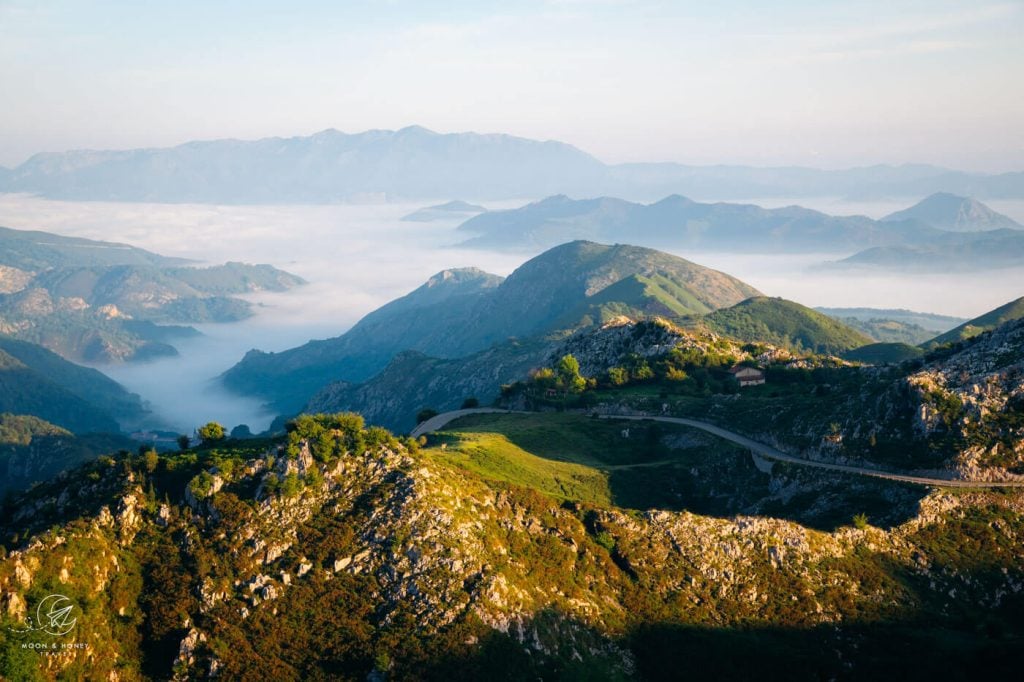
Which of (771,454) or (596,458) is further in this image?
(596,458)

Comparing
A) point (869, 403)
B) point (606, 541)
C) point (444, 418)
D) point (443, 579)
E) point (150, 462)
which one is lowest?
point (444, 418)

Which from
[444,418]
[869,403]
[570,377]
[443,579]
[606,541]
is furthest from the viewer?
[570,377]

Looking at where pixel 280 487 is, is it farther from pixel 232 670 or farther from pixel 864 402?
pixel 864 402

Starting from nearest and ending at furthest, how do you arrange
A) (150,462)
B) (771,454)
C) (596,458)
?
1. (150,462)
2. (771,454)
3. (596,458)

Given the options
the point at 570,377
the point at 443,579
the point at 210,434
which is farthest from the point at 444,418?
the point at 443,579

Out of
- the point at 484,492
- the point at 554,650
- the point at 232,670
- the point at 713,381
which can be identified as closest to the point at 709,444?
the point at 713,381

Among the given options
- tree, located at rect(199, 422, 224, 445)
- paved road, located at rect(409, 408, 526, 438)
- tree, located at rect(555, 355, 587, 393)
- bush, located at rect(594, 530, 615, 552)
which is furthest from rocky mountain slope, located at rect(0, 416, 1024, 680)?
tree, located at rect(555, 355, 587, 393)

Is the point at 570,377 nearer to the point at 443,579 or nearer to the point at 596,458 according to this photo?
the point at 596,458

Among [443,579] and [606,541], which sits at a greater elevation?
[443,579]
